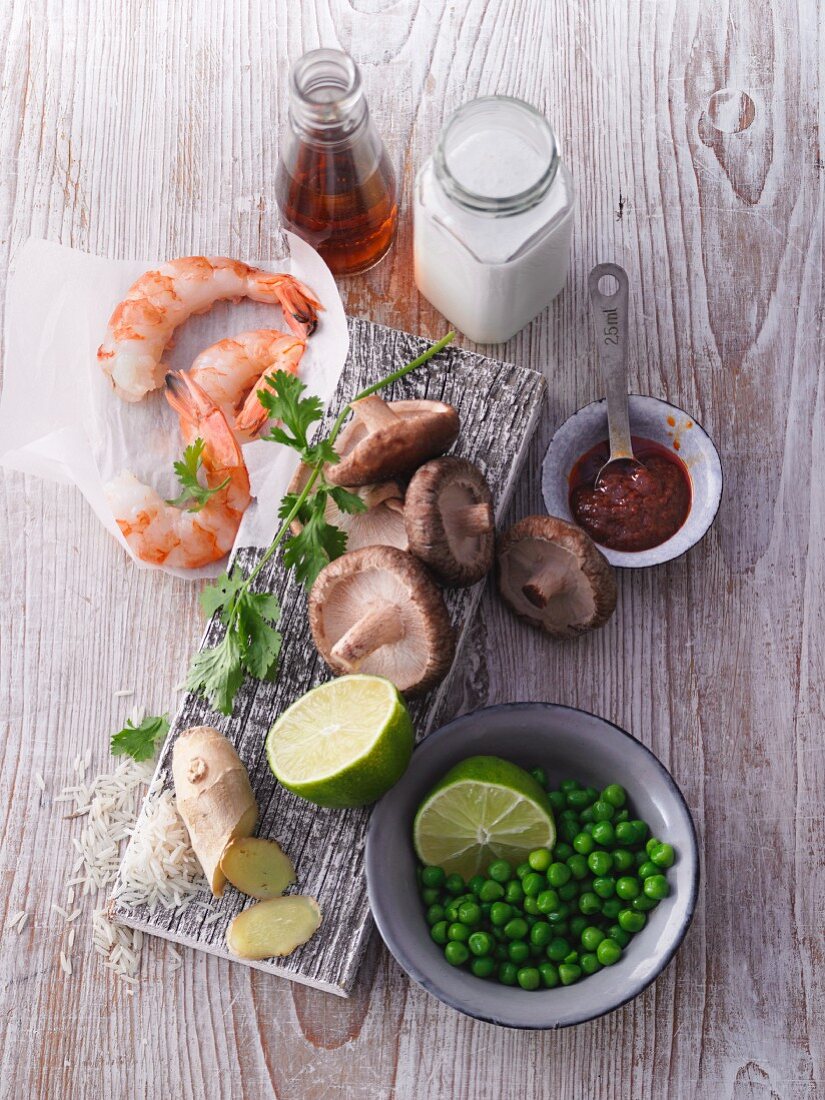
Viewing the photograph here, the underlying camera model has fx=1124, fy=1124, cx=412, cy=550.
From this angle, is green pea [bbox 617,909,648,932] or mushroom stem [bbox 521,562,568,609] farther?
mushroom stem [bbox 521,562,568,609]

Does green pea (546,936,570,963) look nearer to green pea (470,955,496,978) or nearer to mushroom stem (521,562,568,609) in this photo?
green pea (470,955,496,978)

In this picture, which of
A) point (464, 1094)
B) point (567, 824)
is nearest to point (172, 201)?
point (567, 824)

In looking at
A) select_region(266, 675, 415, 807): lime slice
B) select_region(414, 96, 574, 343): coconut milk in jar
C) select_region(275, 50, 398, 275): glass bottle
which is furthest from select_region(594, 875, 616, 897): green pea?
select_region(275, 50, 398, 275): glass bottle

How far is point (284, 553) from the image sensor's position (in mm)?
2619

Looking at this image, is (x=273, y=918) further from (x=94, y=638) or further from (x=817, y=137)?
(x=817, y=137)

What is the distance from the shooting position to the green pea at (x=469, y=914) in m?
2.40

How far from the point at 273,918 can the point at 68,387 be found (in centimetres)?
141

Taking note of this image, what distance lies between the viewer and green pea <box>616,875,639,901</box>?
2.39m

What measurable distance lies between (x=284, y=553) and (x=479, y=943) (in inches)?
38.0

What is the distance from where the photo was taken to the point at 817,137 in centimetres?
293

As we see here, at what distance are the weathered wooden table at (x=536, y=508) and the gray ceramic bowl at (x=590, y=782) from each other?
232 millimetres

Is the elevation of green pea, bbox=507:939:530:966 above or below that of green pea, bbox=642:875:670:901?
below

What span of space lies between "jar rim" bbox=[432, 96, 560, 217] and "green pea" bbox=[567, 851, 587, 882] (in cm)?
139

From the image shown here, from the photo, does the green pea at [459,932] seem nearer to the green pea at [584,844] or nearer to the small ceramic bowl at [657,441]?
the green pea at [584,844]
